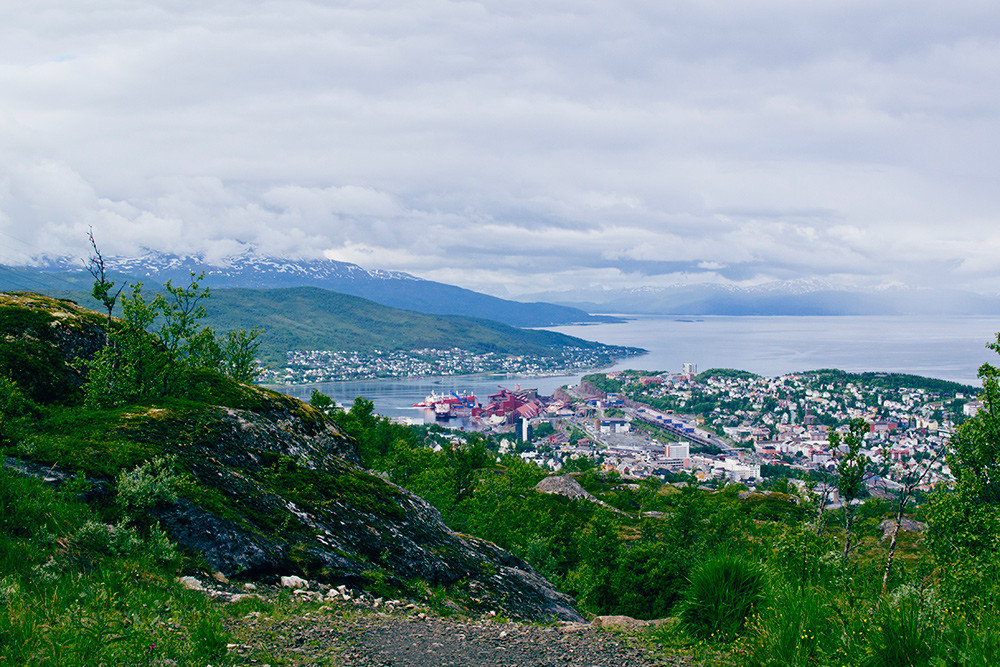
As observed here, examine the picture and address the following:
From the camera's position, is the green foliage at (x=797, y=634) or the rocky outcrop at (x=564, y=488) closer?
the green foliage at (x=797, y=634)

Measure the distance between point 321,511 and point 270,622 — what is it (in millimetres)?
4428

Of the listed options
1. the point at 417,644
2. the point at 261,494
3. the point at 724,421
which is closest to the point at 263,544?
the point at 261,494

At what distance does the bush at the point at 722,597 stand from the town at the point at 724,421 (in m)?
70.9

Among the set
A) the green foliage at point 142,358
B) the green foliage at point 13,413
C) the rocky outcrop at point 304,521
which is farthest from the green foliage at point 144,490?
the green foliage at point 142,358

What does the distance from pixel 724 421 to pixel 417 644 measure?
148 m

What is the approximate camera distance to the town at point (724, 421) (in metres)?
97.7

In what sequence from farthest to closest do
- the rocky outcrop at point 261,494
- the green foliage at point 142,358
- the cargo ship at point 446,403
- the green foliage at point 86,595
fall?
the cargo ship at point 446,403, the green foliage at point 142,358, the rocky outcrop at point 261,494, the green foliage at point 86,595

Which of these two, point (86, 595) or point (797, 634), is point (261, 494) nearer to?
point (86, 595)

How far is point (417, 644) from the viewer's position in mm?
7117

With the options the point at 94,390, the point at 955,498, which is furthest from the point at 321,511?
the point at 955,498

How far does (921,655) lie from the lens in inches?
198

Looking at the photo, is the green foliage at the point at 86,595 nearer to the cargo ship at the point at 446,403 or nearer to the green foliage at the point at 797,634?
the green foliage at the point at 797,634

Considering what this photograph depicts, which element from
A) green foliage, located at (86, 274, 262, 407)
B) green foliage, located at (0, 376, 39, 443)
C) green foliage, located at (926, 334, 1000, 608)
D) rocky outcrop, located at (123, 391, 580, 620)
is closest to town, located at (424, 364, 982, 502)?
green foliage, located at (926, 334, 1000, 608)

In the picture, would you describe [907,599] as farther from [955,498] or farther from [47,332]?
[47,332]
